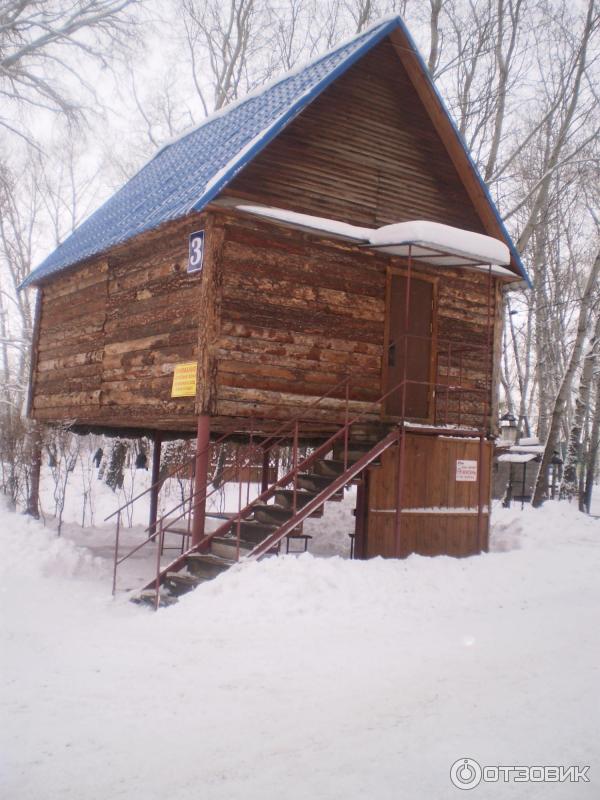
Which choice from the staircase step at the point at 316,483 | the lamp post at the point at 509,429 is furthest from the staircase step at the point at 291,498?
the lamp post at the point at 509,429

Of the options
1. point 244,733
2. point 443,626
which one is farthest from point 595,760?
point 443,626

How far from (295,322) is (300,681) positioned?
5.90 metres

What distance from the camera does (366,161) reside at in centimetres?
1256

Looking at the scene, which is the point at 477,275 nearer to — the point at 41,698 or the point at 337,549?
the point at 337,549

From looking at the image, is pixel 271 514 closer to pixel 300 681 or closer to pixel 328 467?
pixel 328 467

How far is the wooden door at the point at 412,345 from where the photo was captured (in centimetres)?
1268

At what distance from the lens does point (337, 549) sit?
15156mm

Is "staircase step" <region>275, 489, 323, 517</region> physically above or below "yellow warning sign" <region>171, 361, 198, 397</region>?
below

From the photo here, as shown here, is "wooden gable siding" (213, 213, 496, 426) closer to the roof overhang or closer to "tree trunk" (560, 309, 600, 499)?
the roof overhang

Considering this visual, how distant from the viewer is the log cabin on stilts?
10.8 metres

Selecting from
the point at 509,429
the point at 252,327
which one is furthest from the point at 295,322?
the point at 509,429

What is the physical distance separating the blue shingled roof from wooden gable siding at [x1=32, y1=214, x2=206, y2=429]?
362 millimetres

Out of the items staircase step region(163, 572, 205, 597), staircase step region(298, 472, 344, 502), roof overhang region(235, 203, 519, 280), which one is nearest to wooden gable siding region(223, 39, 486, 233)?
roof overhang region(235, 203, 519, 280)

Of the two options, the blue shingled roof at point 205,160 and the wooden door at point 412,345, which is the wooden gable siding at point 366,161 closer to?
the blue shingled roof at point 205,160
